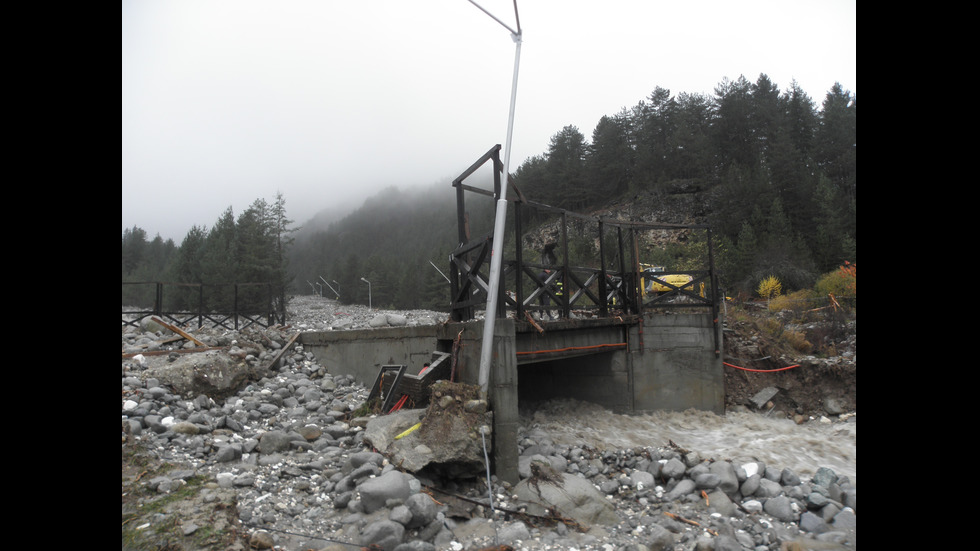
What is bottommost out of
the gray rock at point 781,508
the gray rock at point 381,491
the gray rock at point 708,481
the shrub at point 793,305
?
the gray rock at point 781,508

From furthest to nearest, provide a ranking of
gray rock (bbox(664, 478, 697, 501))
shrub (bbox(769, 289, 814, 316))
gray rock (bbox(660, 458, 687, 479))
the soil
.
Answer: shrub (bbox(769, 289, 814, 316)) → the soil → gray rock (bbox(660, 458, 687, 479)) → gray rock (bbox(664, 478, 697, 501))

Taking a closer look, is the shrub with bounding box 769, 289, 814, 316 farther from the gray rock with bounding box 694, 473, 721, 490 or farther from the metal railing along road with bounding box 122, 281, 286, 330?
the metal railing along road with bounding box 122, 281, 286, 330

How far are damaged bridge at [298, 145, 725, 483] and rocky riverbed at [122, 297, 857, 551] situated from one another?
1.32 m

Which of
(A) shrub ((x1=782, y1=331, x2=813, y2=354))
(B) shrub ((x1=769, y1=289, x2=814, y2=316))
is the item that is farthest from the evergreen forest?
(A) shrub ((x1=782, y1=331, x2=813, y2=354))

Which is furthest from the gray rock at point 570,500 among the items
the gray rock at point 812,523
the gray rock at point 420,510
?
the gray rock at point 812,523

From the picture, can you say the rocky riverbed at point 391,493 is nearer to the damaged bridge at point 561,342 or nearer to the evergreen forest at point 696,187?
the damaged bridge at point 561,342

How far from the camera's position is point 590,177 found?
5369 cm

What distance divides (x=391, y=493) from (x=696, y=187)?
50.2 m

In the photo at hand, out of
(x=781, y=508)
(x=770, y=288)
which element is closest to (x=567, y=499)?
(x=781, y=508)

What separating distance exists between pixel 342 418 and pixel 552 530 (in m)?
4.15

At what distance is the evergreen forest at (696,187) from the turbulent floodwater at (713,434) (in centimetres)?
1581

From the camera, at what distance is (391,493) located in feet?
15.9

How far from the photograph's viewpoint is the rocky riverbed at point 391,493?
15.0 feet

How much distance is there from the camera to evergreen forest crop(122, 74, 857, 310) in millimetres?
30750
